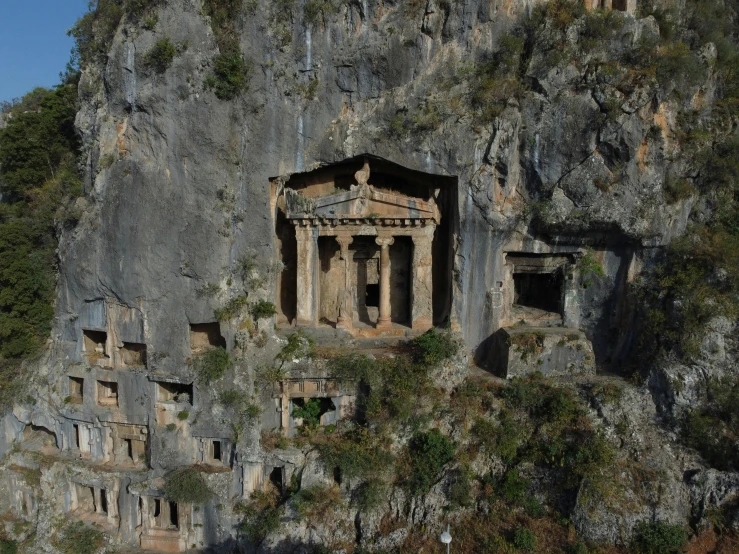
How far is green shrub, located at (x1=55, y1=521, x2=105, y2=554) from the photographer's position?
17781 millimetres

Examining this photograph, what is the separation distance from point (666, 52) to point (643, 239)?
6.04 meters

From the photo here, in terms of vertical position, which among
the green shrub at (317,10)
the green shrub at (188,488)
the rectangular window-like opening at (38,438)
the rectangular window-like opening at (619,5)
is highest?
the rectangular window-like opening at (619,5)

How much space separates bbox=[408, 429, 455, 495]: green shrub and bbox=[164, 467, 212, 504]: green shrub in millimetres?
6657

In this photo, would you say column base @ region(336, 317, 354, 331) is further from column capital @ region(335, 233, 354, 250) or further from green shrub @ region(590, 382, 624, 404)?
green shrub @ region(590, 382, 624, 404)

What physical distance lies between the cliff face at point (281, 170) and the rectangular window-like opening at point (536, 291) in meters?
2.71

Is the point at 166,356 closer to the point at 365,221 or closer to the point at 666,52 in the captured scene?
the point at 365,221

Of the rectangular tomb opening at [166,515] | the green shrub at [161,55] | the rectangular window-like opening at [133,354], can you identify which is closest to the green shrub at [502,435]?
the rectangular tomb opening at [166,515]

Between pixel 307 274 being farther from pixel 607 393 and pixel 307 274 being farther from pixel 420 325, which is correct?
pixel 607 393

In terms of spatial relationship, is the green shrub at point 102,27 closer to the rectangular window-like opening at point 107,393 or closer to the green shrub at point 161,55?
the green shrub at point 161,55

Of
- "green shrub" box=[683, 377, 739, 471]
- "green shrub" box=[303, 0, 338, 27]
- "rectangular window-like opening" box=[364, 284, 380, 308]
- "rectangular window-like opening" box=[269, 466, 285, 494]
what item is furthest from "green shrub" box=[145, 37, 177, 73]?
"green shrub" box=[683, 377, 739, 471]

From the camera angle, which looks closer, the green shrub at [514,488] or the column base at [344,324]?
the green shrub at [514,488]

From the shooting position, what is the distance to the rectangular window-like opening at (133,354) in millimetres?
18703

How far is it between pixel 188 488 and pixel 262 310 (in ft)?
19.7

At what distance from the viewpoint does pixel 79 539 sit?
59.0ft
